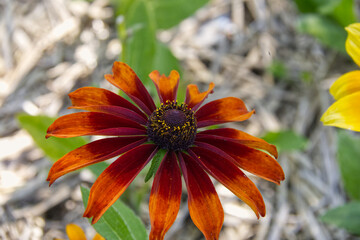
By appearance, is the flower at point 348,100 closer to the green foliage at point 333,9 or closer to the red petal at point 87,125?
the red petal at point 87,125

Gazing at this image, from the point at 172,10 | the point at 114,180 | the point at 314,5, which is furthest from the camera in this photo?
the point at 314,5

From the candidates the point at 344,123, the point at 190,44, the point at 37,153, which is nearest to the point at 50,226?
the point at 37,153

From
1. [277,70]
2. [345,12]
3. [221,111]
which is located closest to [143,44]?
[221,111]

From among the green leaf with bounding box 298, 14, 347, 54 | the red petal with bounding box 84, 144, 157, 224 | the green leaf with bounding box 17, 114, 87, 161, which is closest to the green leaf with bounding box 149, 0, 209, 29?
the green leaf with bounding box 298, 14, 347, 54

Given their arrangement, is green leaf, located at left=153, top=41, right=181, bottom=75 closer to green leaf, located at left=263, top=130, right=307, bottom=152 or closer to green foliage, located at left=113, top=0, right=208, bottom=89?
green foliage, located at left=113, top=0, right=208, bottom=89

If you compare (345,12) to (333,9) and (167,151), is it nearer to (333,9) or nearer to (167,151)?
(333,9)

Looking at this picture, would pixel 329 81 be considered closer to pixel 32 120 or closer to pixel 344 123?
pixel 344 123
